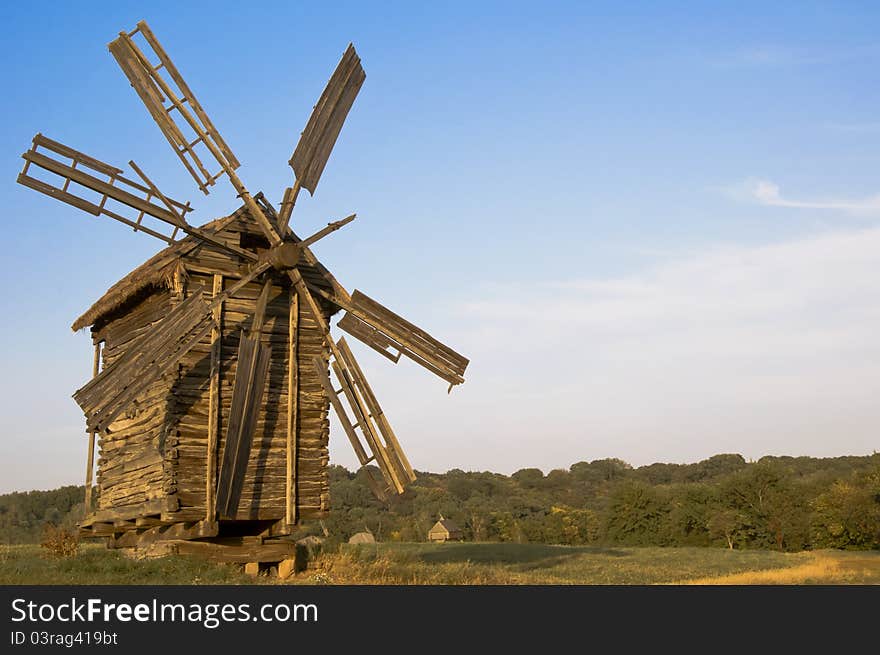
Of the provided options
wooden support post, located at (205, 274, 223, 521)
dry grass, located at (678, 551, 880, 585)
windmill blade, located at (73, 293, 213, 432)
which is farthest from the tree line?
dry grass, located at (678, 551, 880, 585)

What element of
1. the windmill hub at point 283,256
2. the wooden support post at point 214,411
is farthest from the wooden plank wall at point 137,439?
the windmill hub at point 283,256

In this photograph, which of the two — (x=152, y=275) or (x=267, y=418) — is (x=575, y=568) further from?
(x=152, y=275)

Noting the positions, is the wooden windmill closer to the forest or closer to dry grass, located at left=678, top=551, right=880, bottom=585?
the forest

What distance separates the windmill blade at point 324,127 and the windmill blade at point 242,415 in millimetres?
2547

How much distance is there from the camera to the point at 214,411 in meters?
16.8

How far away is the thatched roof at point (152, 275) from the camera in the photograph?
1717cm

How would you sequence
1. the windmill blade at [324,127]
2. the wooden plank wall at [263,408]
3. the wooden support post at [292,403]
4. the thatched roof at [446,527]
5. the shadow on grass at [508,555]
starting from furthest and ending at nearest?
the thatched roof at [446,527] → the shadow on grass at [508,555] → the windmill blade at [324,127] → the wooden support post at [292,403] → the wooden plank wall at [263,408]

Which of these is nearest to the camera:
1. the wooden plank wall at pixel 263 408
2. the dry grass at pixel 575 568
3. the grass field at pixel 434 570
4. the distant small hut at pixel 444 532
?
the grass field at pixel 434 570

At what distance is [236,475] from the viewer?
16828mm

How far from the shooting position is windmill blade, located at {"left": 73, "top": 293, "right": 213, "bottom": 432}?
51.4 feet

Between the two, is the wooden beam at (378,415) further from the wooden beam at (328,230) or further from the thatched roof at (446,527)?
the thatched roof at (446,527)

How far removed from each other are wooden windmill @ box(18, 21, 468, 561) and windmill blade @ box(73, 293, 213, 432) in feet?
0.08

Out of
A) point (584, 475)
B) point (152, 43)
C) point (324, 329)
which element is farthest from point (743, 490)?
point (584, 475)
